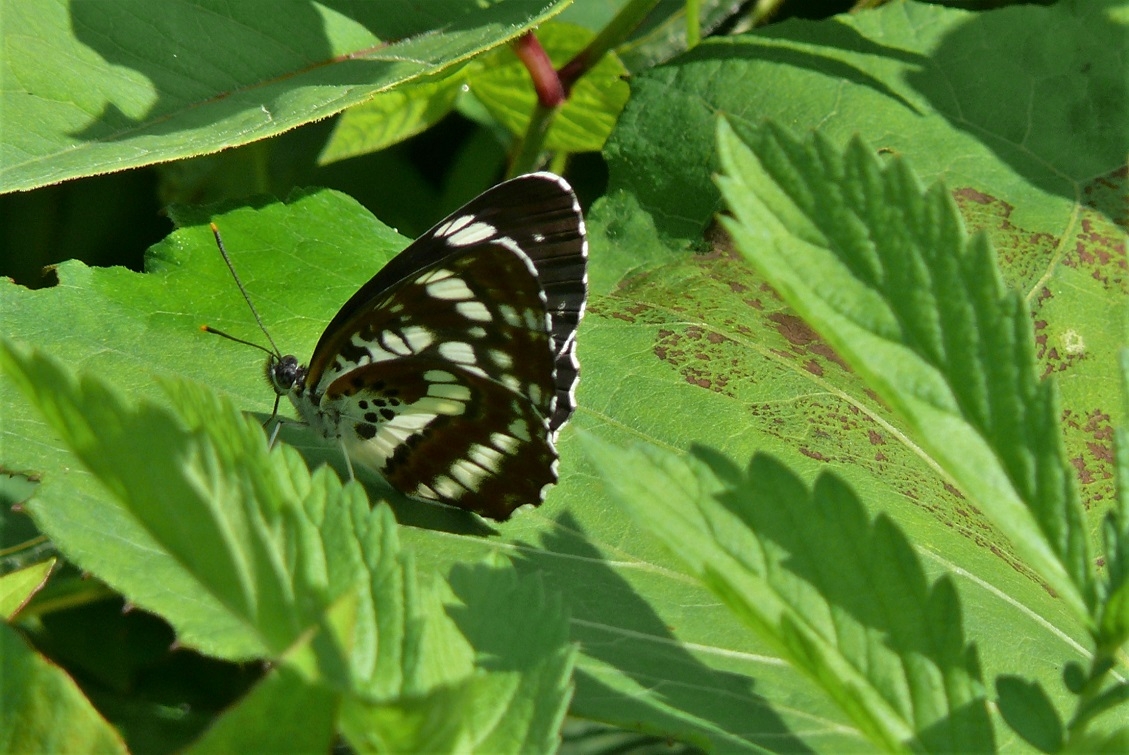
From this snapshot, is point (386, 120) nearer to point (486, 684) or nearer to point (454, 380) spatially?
point (454, 380)

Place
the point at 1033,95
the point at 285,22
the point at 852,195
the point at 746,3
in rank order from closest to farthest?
the point at 852,195, the point at 285,22, the point at 1033,95, the point at 746,3

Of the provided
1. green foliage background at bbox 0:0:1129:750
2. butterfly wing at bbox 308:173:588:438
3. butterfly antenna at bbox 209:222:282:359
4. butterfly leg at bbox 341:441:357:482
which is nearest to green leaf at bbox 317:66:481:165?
green foliage background at bbox 0:0:1129:750

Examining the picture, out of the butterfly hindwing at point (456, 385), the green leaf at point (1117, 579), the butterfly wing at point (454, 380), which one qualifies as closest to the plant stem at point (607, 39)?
the butterfly wing at point (454, 380)

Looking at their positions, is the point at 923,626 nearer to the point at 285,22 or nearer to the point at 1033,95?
the point at 285,22

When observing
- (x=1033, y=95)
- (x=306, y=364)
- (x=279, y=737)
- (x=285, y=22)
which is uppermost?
(x=1033, y=95)

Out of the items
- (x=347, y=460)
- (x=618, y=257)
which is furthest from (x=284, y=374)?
(x=618, y=257)

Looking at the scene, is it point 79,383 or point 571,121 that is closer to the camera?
point 79,383

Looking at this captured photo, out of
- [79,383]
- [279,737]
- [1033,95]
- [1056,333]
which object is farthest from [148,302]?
[1033,95]
